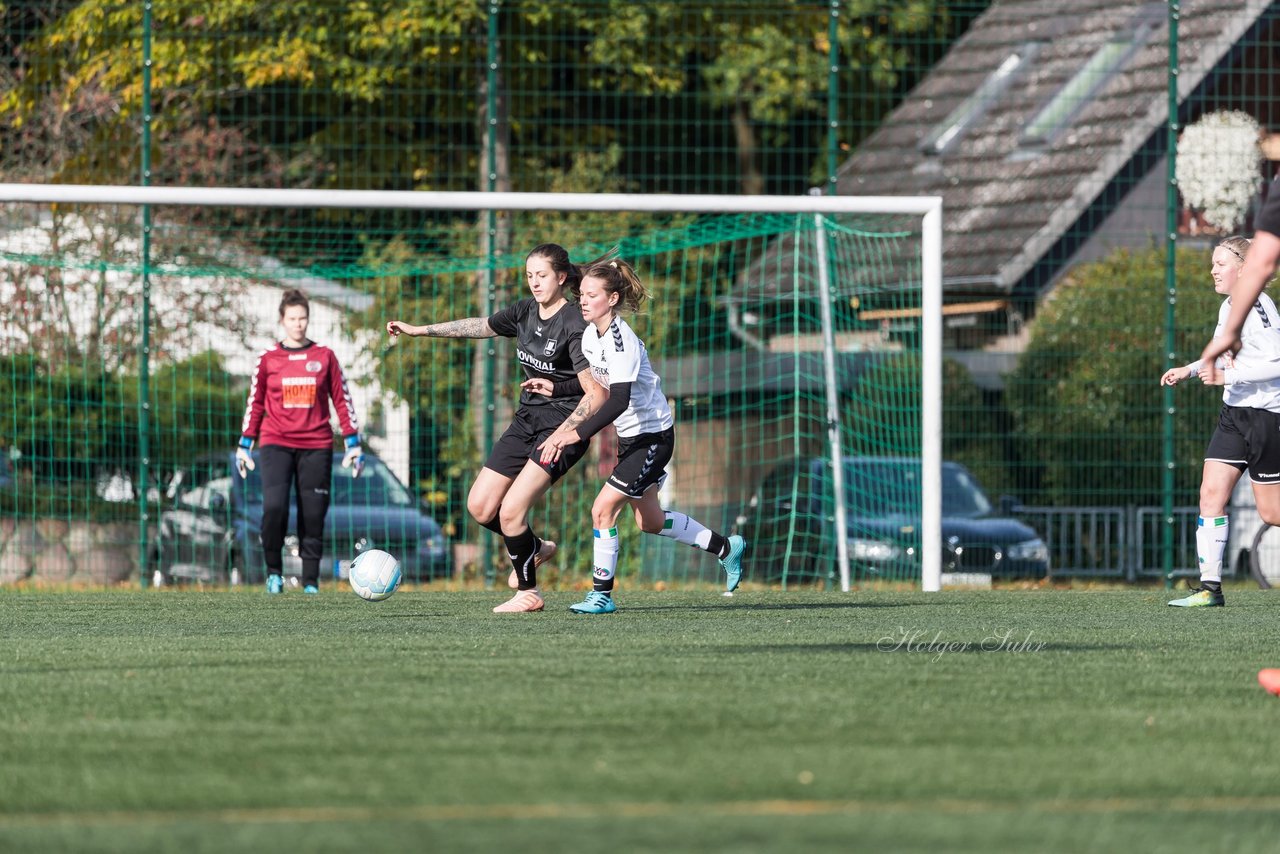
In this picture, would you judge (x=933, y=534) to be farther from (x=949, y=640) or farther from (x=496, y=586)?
(x=949, y=640)

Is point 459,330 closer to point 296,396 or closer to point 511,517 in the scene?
point 511,517

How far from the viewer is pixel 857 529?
45.3 feet

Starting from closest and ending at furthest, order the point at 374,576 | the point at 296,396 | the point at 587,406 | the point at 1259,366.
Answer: the point at 587,406, the point at 374,576, the point at 1259,366, the point at 296,396

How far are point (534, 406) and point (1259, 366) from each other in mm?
3698

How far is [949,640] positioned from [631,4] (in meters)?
8.68

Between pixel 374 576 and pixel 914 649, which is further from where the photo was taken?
pixel 374 576

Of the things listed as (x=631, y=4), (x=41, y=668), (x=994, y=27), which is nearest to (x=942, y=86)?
(x=994, y=27)

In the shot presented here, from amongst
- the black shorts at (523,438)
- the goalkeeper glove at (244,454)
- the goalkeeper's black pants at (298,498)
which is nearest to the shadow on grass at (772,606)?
the black shorts at (523,438)

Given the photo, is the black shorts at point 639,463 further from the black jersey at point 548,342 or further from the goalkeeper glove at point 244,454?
the goalkeeper glove at point 244,454

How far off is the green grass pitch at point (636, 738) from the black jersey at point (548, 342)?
132 centimetres

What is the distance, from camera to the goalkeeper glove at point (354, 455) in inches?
452

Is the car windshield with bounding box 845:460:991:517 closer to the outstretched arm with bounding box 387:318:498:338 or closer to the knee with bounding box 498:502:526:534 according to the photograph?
the outstretched arm with bounding box 387:318:498:338

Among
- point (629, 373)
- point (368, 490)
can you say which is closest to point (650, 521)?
point (629, 373)

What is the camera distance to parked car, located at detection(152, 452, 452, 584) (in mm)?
13648
